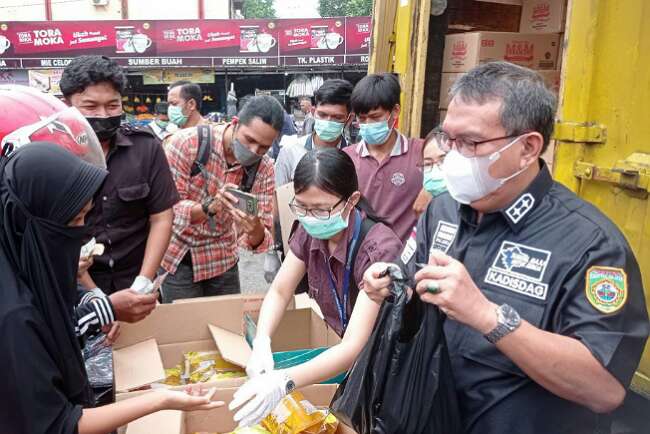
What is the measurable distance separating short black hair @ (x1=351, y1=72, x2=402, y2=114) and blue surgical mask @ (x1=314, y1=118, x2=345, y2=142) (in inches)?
17.0

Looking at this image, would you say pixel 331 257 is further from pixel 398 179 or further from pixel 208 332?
pixel 398 179

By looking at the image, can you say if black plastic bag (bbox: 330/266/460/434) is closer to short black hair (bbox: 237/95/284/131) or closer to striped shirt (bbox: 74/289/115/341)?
striped shirt (bbox: 74/289/115/341)

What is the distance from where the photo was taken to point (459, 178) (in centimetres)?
148

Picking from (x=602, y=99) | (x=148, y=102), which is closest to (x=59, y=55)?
(x=148, y=102)

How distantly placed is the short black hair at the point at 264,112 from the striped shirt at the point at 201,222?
0.23 meters

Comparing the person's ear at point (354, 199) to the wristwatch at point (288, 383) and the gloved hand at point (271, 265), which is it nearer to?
the wristwatch at point (288, 383)


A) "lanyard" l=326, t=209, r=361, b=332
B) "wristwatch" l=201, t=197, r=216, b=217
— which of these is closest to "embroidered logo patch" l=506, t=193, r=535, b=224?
"lanyard" l=326, t=209, r=361, b=332

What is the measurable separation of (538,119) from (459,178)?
0.81 ft

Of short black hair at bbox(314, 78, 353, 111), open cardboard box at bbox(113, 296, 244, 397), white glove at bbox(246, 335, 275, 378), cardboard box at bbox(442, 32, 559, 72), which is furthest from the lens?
short black hair at bbox(314, 78, 353, 111)

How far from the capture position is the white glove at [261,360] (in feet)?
6.57

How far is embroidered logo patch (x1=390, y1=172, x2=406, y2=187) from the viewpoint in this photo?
321 centimetres

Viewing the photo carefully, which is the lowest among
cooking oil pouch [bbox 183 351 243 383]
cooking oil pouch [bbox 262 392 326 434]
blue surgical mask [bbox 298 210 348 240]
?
→ cooking oil pouch [bbox 183 351 243 383]

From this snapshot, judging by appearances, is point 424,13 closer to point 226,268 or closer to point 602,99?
point 602,99

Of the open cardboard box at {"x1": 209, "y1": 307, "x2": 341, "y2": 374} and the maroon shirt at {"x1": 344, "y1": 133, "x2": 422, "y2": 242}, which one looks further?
the maroon shirt at {"x1": 344, "y1": 133, "x2": 422, "y2": 242}
